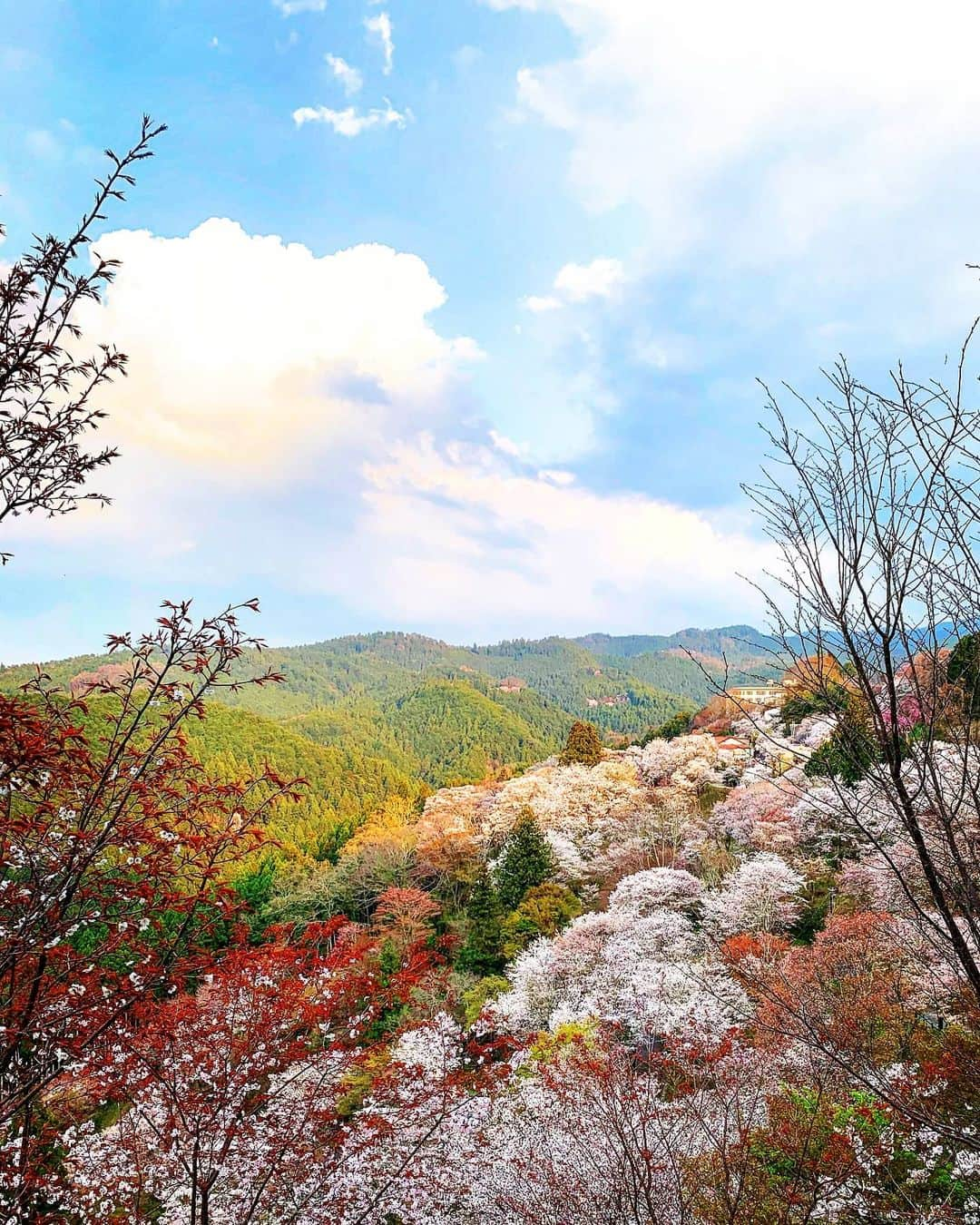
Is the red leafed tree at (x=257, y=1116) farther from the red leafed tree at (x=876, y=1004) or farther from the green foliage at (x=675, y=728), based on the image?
the green foliage at (x=675, y=728)

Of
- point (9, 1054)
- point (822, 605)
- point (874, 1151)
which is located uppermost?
point (822, 605)

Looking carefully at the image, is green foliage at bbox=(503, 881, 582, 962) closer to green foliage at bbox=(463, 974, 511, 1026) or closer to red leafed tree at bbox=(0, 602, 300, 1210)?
green foliage at bbox=(463, 974, 511, 1026)

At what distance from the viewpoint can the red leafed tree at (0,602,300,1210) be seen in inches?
106

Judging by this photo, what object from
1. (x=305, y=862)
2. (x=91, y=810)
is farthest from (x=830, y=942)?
(x=305, y=862)

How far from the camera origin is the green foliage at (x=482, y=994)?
14656 mm

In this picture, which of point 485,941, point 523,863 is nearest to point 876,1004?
point 485,941

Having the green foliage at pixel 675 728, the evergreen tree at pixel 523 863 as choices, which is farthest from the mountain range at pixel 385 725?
the evergreen tree at pixel 523 863

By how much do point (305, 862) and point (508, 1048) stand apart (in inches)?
986

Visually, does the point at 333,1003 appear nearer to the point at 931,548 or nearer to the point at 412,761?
the point at 931,548

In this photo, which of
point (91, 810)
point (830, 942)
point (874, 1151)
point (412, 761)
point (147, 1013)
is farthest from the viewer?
point (412, 761)

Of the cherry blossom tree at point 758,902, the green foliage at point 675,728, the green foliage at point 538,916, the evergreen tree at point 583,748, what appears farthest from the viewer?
the green foliage at point 675,728

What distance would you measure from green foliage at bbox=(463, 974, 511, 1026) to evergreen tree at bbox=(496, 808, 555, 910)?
3.85m

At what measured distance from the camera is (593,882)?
69.1 ft

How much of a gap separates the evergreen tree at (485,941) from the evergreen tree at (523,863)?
990 millimetres
